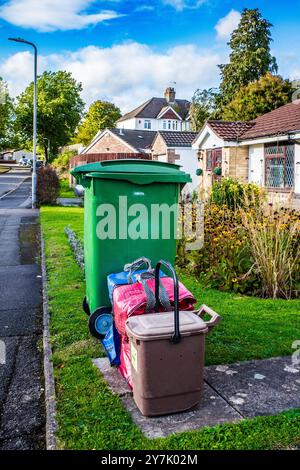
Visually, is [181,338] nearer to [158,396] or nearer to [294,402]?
[158,396]

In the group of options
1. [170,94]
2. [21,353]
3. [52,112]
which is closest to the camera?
[21,353]

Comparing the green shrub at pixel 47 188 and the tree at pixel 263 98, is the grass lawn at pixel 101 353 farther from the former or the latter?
the tree at pixel 263 98

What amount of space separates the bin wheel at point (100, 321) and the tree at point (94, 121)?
208ft

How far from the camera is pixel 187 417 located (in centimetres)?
341

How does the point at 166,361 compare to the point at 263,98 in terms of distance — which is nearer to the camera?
the point at 166,361

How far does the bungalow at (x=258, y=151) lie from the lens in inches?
663

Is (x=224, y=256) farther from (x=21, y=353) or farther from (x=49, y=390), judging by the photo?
(x=49, y=390)

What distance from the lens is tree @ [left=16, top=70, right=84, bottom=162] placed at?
64.1m

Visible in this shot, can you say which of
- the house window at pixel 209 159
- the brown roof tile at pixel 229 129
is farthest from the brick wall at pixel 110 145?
the brown roof tile at pixel 229 129

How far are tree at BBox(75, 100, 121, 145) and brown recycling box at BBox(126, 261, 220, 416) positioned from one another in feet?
212

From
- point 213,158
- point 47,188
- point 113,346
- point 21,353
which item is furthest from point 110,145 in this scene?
point 113,346

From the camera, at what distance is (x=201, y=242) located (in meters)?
7.77

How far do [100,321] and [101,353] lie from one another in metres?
0.32
